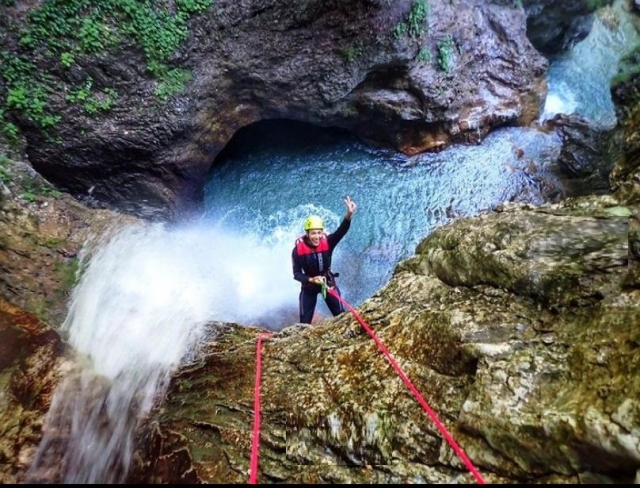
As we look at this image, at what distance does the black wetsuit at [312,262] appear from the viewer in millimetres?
7023

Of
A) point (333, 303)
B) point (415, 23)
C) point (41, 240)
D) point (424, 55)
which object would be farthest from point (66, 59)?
point (424, 55)

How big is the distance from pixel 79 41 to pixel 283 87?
170 inches

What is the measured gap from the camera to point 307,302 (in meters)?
7.59

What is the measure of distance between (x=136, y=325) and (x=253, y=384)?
2.75 m

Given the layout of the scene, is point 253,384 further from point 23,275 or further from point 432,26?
point 432,26

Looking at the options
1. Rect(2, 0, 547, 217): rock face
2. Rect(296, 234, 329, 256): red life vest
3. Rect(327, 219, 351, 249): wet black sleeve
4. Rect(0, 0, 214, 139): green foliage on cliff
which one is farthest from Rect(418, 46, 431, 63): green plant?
Rect(296, 234, 329, 256): red life vest

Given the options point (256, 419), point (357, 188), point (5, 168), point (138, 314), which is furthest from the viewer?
point (357, 188)

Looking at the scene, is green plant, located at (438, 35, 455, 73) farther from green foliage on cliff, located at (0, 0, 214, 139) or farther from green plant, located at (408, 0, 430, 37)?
green foliage on cliff, located at (0, 0, 214, 139)

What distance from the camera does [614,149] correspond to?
925cm

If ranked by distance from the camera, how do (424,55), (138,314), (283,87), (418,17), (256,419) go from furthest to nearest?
(424,55)
(418,17)
(283,87)
(138,314)
(256,419)

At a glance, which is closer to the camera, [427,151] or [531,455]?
[531,455]

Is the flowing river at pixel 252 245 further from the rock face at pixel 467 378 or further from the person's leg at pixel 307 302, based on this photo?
the person's leg at pixel 307 302

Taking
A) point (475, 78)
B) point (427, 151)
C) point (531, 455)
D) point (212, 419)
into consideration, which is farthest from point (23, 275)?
Result: point (475, 78)

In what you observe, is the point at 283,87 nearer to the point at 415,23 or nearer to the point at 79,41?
the point at 415,23
